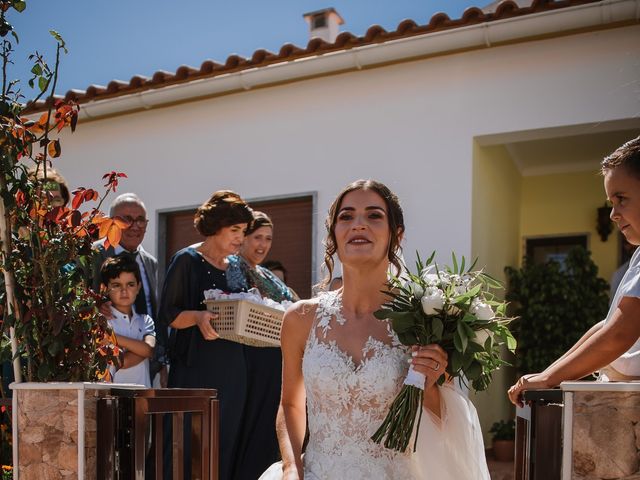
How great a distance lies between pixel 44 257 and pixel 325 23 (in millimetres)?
7639

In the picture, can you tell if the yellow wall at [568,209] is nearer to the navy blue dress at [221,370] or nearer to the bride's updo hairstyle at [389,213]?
the navy blue dress at [221,370]

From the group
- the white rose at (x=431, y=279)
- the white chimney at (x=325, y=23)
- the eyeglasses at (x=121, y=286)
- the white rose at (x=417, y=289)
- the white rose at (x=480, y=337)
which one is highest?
the white chimney at (x=325, y=23)

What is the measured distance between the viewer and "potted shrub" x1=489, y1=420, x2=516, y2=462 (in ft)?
23.7

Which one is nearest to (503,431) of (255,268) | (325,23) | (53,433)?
(255,268)

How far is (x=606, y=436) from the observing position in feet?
7.61

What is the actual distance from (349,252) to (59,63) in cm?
156

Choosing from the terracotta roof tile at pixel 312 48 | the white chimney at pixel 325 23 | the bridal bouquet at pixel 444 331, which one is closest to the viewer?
the bridal bouquet at pixel 444 331

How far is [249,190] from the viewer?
8.02m

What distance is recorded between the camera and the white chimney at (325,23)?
10156mm

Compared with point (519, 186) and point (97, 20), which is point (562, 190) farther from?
point (97, 20)

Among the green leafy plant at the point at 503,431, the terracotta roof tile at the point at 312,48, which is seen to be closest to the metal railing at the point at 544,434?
the terracotta roof tile at the point at 312,48

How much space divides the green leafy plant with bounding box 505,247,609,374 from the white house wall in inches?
58.1

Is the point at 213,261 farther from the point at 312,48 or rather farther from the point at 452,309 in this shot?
the point at 312,48

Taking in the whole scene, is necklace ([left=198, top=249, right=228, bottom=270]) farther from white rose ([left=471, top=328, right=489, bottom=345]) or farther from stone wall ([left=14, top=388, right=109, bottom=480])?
white rose ([left=471, top=328, right=489, bottom=345])
